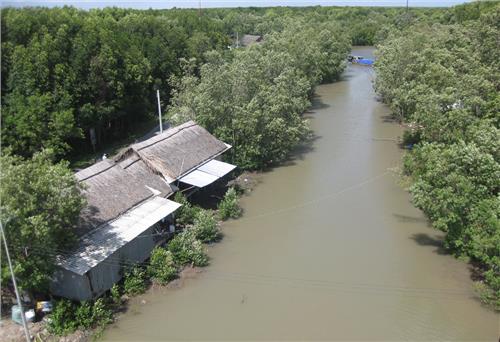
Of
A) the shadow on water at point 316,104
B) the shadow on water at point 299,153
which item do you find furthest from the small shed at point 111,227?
the shadow on water at point 316,104

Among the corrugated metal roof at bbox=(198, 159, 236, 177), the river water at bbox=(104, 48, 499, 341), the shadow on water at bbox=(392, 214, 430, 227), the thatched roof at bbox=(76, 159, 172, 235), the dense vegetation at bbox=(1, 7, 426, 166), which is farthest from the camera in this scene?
the dense vegetation at bbox=(1, 7, 426, 166)

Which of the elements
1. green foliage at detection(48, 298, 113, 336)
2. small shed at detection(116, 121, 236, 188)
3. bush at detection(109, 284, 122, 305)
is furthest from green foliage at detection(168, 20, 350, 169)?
green foliage at detection(48, 298, 113, 336)

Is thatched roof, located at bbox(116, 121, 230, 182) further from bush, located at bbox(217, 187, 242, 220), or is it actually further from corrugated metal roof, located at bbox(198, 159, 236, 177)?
bush, located at bbox(217, 187, 242, 220)

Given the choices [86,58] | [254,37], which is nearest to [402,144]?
[86,58]

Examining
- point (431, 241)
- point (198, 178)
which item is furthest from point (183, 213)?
point (431, 241)

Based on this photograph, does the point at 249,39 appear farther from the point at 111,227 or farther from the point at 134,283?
the point at 134,283

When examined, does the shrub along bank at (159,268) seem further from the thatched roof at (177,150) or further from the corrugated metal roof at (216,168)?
the thatched roof at (177,150)
